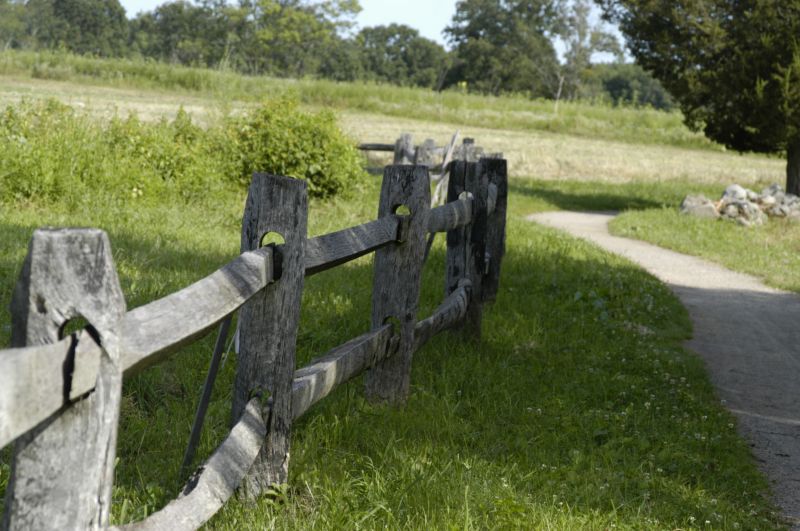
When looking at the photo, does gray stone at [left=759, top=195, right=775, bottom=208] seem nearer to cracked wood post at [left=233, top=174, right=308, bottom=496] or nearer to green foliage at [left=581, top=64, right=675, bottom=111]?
cracked wood post at [left=233, top=174, right=308, bottom=496]

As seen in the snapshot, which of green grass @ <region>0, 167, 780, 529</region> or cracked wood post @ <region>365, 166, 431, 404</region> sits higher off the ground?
cracked wood post @ <region>365, 166, 431, 404</region>

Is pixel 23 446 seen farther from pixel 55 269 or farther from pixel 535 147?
pixel 535 147

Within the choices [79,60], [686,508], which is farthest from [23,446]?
[79,60]

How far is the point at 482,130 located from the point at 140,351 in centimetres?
3586

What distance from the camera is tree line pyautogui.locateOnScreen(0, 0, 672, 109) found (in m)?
76.8

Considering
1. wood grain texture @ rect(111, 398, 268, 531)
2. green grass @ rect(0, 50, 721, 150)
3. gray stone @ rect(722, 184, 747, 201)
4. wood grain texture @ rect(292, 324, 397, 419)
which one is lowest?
wood grain texture @ rect(111, 398, 268, 531)

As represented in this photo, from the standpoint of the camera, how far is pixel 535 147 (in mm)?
31047

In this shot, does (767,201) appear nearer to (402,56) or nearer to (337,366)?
(337,366)

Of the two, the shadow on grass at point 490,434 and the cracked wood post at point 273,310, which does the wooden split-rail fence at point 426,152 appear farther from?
the cracked wood post at point 273,310

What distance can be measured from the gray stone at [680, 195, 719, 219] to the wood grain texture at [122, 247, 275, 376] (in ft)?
50.5

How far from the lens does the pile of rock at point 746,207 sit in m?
16.7

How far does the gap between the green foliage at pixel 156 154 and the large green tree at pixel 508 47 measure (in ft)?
225

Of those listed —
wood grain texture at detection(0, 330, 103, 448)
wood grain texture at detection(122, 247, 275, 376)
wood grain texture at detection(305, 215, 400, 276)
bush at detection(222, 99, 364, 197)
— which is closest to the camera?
wood grain texture at detection(0, 330, 103, 448)

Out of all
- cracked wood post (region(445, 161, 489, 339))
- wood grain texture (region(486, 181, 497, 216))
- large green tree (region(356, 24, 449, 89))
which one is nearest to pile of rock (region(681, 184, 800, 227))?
wood grain texture (region(486, 181, 497, 216))
